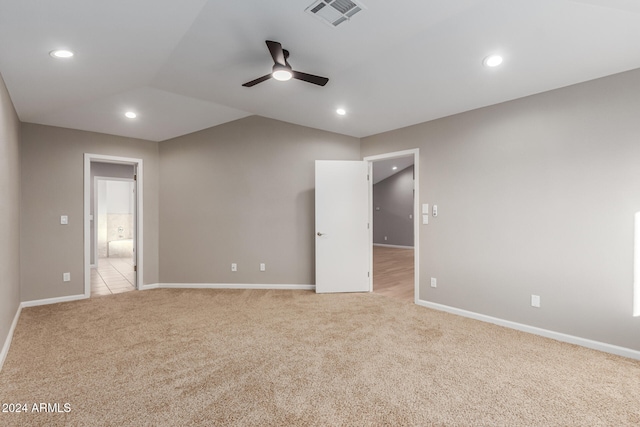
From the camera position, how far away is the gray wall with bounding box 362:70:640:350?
8.71ft

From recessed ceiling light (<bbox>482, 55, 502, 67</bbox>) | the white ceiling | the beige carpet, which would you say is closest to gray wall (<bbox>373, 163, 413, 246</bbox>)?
the white ceiling

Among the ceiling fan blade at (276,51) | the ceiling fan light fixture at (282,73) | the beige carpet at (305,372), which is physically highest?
the ceiling fan blade at (276,51)

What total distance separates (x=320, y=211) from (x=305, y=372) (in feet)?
8.44

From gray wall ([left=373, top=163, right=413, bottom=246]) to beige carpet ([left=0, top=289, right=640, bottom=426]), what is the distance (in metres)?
7.37

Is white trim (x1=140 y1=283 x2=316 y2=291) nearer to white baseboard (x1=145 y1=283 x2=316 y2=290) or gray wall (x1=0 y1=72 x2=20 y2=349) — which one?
white baseboard (x1=145 y1=283 x2=316 y2=290)

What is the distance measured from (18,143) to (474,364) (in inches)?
213

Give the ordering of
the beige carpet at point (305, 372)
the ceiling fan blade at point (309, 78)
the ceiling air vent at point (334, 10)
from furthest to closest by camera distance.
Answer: the ceiling fan blade at point (309, 78) < the ceiling air vent at point (334, 10) < the beige carpet at point (305, 372)

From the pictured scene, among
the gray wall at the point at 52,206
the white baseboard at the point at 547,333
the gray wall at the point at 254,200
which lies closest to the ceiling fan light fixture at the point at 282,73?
the gray wall at the point at 254,200

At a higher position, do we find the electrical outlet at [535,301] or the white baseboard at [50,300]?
the electrical outlet at [535,301]

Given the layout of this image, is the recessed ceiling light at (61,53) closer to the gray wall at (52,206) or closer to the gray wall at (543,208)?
the gray wall at (52,206)

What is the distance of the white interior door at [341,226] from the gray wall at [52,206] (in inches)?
129

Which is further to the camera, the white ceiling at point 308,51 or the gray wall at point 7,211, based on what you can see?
the gray wall at point 7,211

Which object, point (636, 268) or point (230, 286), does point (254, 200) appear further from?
point (636, 268)

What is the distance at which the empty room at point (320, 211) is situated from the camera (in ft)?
6.63
